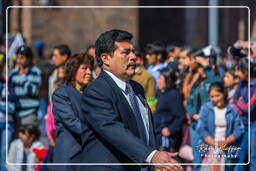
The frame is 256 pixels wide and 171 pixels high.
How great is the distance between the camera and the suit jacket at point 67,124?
7879 mm

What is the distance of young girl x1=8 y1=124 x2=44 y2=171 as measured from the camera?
33.0 ft

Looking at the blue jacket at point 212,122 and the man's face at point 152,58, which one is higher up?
the man's face at point 152,58

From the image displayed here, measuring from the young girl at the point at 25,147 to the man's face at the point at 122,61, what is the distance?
349 cm

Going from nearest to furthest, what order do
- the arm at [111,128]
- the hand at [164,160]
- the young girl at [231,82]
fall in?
the hand at [164,160]
the arm at [111,128]
the young girl at [231,82]

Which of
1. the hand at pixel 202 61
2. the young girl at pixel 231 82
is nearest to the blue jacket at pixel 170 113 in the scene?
the hand at pixel 202 61

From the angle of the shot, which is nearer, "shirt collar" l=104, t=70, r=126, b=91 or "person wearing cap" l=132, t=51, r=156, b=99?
"shirt collar" l=104, t=70, r=126, b=91

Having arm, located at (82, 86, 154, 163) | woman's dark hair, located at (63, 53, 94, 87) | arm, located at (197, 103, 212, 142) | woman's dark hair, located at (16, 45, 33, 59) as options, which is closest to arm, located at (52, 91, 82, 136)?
woman's dark hair, located at (63, 53, 94, 87)

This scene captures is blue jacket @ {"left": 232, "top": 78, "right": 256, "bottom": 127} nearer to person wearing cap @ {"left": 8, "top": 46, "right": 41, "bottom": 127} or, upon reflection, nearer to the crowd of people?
the crowd of people

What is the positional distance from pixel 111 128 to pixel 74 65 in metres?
2.22

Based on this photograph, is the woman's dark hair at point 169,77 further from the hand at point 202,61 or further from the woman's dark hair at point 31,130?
the woman's dark hair at point 31,130

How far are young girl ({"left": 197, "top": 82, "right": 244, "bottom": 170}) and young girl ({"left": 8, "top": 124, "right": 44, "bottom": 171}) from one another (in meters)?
1.88

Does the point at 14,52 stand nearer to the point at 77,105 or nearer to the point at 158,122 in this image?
the point at 158,122

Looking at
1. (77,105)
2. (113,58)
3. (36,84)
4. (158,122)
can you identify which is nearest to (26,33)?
(36,84)

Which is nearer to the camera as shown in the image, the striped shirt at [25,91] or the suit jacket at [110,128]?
the suit jacket at [110,128]
